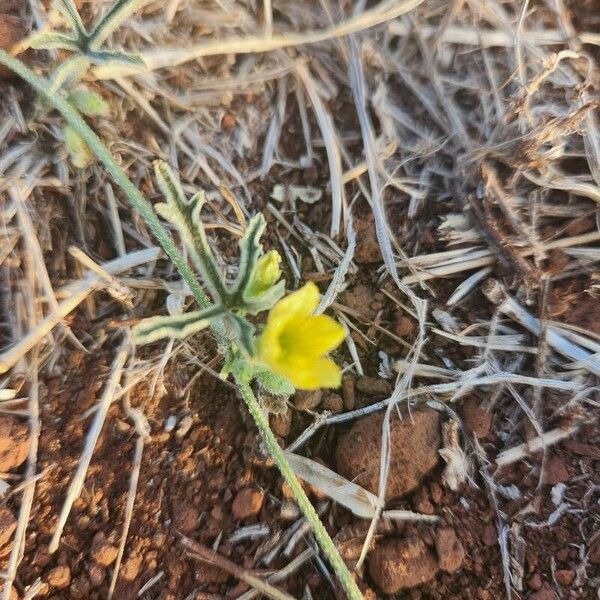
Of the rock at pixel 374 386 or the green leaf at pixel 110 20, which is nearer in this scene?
the green leaf at pixel 110 20

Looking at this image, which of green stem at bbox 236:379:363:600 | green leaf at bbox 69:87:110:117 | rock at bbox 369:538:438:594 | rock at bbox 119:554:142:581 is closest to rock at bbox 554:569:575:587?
rock at bbox 369:538:438:594

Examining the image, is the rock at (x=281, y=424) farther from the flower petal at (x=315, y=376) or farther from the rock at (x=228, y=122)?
the rock at (x=228, y=122)

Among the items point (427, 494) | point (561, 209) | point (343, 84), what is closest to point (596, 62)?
point (561, 209)

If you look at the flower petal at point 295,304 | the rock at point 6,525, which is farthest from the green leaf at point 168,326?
the rock at point 6,525

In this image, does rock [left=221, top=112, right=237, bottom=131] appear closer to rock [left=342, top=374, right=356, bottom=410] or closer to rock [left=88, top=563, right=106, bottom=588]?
rock [left=342, top=374, right=356, bottom=410]

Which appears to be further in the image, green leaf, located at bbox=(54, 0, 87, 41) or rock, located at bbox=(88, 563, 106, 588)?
green leaf, located at bbox=(54, 0, 87, 41)

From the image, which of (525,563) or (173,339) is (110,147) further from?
(525,563)

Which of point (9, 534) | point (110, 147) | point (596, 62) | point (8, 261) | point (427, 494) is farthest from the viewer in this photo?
point (596, 62)
